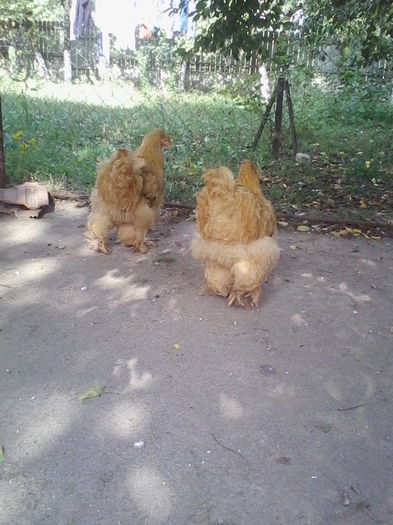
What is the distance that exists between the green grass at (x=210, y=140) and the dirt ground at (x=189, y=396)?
226cm

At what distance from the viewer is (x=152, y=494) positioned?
2141mm

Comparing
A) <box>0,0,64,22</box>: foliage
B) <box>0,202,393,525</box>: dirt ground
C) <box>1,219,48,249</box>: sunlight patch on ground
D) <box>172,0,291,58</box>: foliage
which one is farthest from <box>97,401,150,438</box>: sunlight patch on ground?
<box>0,0,64,22</box>: foliage

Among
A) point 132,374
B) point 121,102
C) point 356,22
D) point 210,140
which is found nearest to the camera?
point 132,374

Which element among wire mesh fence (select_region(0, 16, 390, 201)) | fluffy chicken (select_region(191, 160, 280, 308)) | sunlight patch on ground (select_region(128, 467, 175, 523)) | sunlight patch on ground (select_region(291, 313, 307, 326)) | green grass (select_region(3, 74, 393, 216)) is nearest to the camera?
sunlight patch on ground (select_region(128, 467, 175, 523))

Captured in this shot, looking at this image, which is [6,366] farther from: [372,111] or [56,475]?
[372,111]

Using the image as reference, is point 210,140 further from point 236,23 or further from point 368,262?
point 368,262

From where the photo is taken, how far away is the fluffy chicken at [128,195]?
433 cm

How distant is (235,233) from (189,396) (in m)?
1.30

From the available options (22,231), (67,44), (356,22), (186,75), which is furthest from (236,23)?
(67,44)

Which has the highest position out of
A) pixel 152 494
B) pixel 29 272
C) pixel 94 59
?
pixel 94 59

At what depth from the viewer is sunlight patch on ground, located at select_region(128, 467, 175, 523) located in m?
2.05

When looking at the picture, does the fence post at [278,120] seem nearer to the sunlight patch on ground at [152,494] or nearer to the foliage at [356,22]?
the foliage at [356,22]

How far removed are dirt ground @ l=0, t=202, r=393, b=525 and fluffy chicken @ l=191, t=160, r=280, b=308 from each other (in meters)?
0.29

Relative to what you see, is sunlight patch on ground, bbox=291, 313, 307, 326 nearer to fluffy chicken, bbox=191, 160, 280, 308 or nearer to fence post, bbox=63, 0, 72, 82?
fluffy chicken, bbox=191, 160, 280, 308
